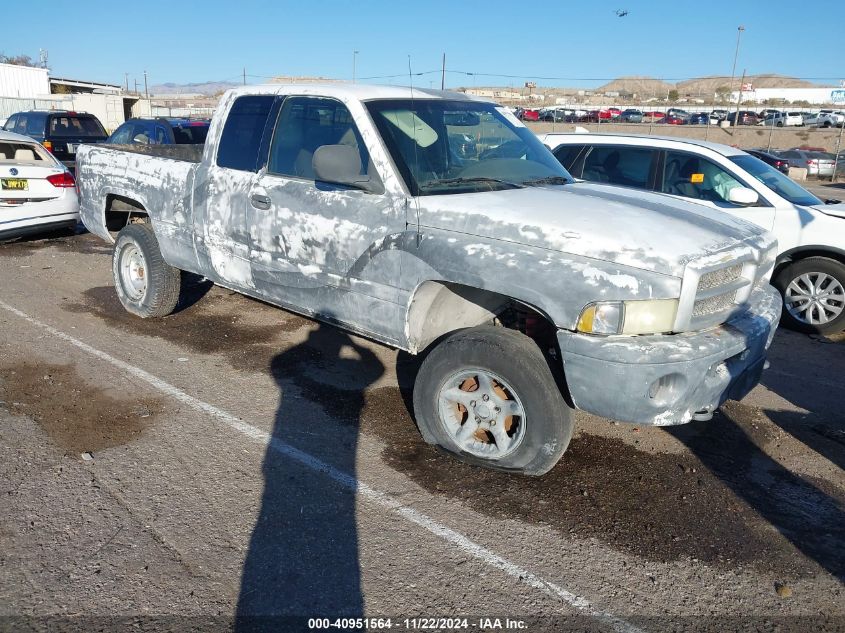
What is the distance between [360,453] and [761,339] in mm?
2447

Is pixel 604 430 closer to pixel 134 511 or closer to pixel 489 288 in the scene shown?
pixel 489 288

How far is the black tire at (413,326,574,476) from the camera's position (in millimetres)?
3736

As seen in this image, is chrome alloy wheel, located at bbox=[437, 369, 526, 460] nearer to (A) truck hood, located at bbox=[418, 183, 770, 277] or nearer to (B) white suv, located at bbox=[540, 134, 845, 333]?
(A) truck hood, located at bbox=[418, 183, 770, 277]

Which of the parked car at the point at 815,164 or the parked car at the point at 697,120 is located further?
the parked car at the point at 697,120

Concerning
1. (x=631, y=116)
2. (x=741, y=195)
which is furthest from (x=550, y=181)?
(x=631, y=116)

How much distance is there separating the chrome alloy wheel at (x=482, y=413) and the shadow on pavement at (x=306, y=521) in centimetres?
68

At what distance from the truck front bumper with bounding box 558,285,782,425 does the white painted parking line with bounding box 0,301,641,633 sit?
0.89 m

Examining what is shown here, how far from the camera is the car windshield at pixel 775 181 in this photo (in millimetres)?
7420

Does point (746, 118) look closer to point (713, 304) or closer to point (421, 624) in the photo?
point (713, 304)

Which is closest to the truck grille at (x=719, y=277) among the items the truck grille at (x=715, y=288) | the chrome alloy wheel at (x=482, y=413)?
the truck grille at (x=715, y=288)

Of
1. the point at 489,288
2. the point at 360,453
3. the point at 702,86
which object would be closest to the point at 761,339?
the point at 489,288

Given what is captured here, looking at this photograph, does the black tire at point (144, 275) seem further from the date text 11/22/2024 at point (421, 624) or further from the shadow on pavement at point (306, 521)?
the date text 11/22/2024 at point (421, 624)

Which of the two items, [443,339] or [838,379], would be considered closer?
[443,339]

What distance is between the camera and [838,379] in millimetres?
6008
